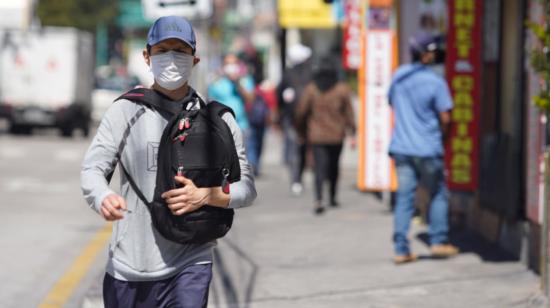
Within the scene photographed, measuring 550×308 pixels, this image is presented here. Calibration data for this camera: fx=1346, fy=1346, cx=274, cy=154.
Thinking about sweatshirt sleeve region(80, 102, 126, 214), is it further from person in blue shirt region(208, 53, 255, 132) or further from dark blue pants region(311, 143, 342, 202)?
person in blue shirt region(208, 53, 255, 132)

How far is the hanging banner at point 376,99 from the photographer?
47.5ft

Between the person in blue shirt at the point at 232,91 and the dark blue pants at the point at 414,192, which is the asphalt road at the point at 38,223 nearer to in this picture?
the person in blue shirt at the point at 232,91

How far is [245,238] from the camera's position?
12375mm

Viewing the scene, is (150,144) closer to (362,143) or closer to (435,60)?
(435,60)

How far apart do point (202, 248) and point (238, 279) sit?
476 cm

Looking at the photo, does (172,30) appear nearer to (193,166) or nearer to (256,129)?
(193,166)

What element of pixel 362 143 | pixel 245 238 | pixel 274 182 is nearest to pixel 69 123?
pixel 274 182

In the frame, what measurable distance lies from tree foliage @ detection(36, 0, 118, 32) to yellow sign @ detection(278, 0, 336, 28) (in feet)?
154

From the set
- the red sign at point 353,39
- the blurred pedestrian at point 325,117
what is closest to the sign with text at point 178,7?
the blurred pedestrian at point 325,117

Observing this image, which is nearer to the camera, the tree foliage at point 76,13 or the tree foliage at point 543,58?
the tree foliage at point 543,58

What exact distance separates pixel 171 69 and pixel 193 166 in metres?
0.39

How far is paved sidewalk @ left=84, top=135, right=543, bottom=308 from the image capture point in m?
8.82

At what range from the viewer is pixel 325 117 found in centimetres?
1429

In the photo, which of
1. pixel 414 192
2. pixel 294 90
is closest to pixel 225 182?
pixel 414 192
